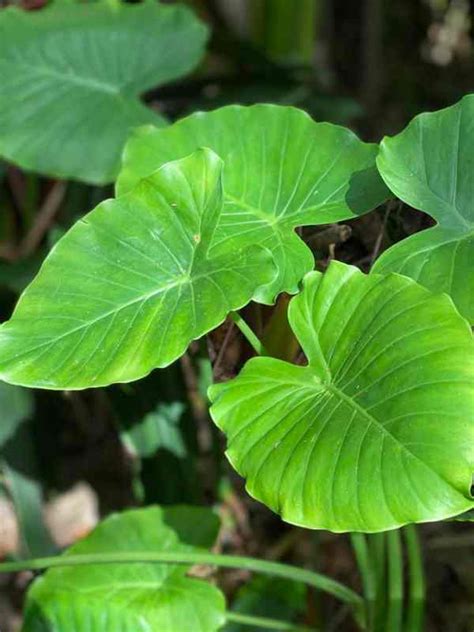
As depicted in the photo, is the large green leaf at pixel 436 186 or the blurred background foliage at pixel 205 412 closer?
the large green leaf at pixel 436 186

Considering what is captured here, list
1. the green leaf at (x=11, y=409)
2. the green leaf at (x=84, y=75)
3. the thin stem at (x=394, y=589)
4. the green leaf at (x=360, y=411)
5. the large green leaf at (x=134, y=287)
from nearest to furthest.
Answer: the green leaf at (x=360, y=411) → the large green leaf at (x=134, y=287) → the thin stem at (x=394, y=589) → the green leaf at (x=84, y=75) → the green leaf at (x=11, y=409)

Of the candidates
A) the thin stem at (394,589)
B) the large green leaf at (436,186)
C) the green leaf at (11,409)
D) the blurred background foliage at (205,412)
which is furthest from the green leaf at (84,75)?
the thin stem at (394,589)

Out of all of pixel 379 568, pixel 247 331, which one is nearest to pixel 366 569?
pixel 379 568

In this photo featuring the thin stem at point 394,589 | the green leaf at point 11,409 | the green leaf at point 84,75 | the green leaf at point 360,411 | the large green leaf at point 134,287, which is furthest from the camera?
the green leaf at point 11,409

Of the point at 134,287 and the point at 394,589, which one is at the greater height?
the point at 134,287

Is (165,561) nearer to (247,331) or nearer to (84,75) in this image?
(247,331)

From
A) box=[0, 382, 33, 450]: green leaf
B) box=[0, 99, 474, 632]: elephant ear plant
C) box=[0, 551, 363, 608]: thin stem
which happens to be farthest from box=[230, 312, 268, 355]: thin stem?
box=[0, 382, 33, 450]: green leaf

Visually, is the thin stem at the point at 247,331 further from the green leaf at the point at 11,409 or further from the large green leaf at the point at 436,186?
the green leaf at the point at 11,409

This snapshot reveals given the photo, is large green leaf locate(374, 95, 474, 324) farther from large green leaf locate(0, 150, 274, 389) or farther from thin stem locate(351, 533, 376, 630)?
thin stem locate(351, 533, 376, 630)
